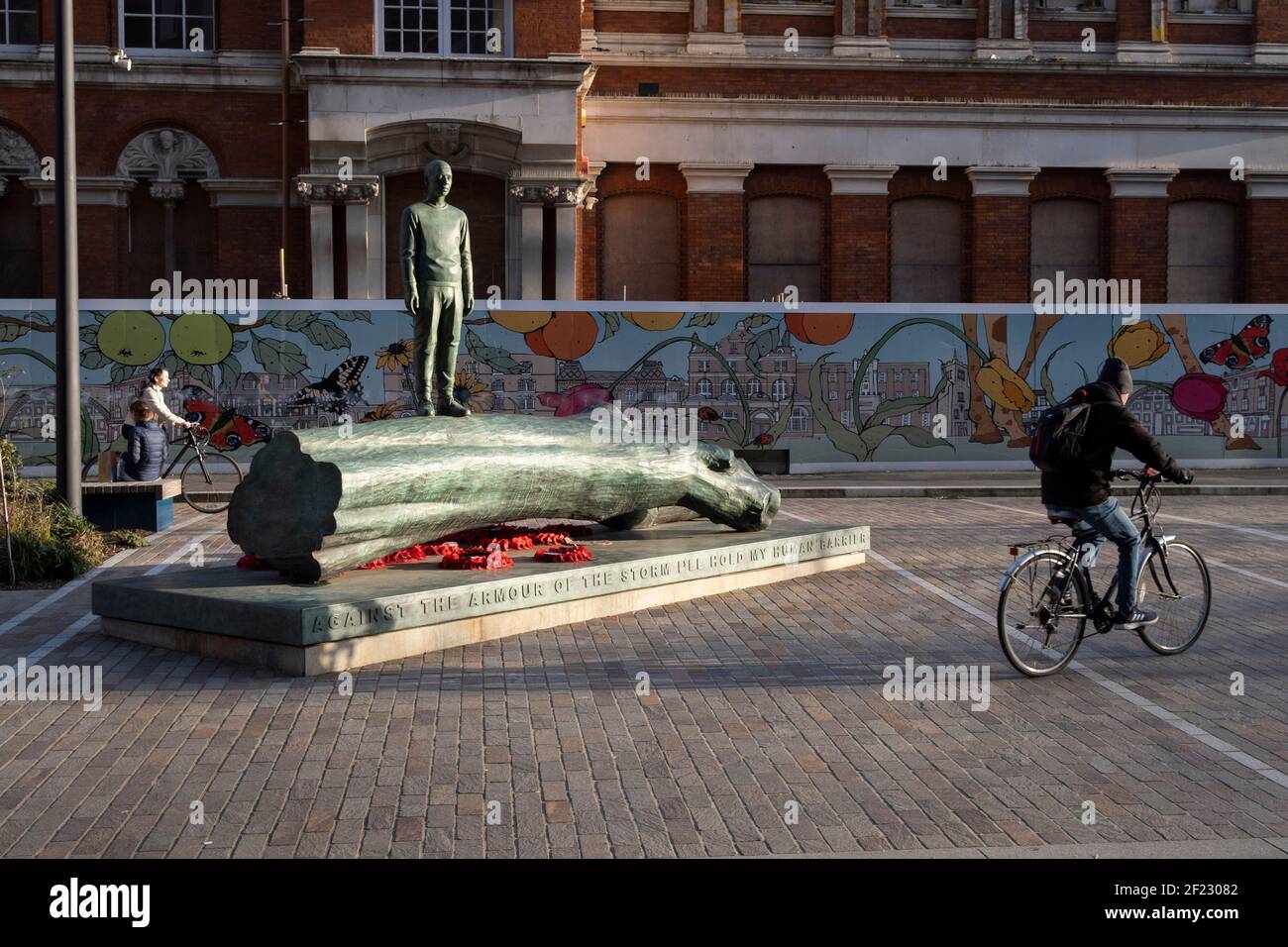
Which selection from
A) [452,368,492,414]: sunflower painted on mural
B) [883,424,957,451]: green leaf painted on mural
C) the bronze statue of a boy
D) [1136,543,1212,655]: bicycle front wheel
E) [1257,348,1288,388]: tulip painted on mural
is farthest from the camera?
[1257,348,1288,388]: tulip painted on mural

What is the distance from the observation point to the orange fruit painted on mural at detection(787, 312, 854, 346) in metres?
23.0

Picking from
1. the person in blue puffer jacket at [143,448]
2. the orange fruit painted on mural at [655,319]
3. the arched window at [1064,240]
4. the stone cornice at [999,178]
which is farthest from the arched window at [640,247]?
the person in blue puffer jacket at [143,448]

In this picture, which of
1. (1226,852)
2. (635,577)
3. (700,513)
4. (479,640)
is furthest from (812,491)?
(1226,852)

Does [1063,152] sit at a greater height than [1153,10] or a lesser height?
lesser

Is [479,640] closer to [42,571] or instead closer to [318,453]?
[318,453]

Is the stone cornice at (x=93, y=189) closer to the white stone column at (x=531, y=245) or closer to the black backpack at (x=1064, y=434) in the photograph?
the white stone column at (x=531, y=245)

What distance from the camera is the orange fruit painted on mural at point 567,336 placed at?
885 inches

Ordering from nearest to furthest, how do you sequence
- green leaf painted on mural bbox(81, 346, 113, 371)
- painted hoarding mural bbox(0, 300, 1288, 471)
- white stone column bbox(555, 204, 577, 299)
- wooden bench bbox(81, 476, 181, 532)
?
wooden bench bbox(81, 476, 181, 532) → green leaf painted on mural bbox(81, 346, 113, 371) → painted hoarding mural bbox(0, 300, 1288, 471) → white stone column bbox(555, 204, 577, 299)

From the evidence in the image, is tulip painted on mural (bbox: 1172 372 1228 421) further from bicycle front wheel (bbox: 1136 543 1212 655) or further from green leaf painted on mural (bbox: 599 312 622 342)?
bicycle front wheel (bbox: 1136 543 1212 655)

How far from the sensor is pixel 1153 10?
29672mm

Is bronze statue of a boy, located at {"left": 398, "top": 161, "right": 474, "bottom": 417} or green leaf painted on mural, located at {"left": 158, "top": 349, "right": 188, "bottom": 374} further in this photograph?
green leaf painted on mural, located at {"left": 158, "top": 349, "right": 188, "bottom": 374}

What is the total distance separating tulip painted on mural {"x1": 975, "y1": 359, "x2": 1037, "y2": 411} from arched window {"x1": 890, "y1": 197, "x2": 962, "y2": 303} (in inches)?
254

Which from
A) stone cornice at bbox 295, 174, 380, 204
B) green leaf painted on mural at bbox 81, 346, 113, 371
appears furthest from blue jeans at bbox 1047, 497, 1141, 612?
stone cornice at bbox 295, 174, 380, 204
